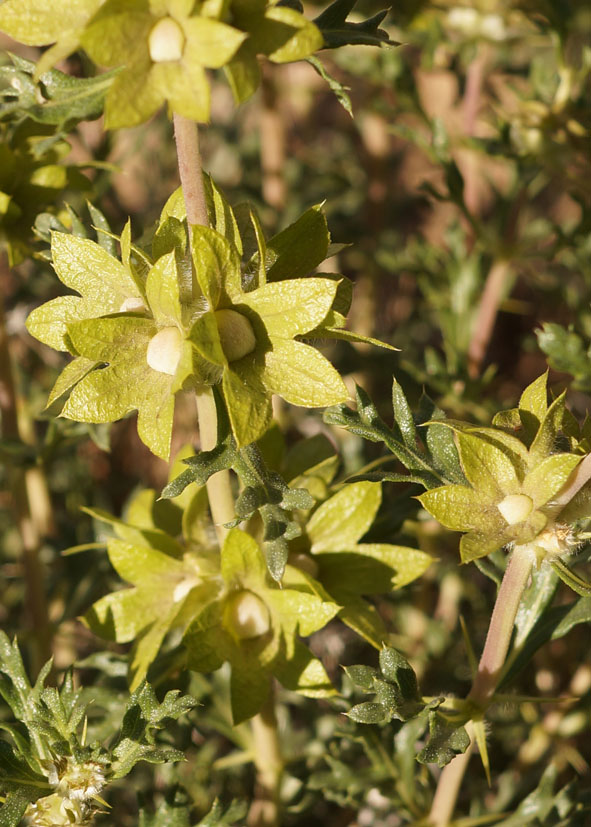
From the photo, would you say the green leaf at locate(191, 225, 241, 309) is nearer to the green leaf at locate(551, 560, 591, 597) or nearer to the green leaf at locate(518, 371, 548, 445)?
the green leaf at locate(518, 371, 548, 445)

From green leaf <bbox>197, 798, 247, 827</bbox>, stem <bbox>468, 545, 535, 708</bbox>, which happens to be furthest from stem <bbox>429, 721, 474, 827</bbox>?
green leaf <bbox>197, 798, 247, 827</bbox>

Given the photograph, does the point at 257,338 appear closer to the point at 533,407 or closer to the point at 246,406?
the point at 246,406

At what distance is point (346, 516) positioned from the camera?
1.31 meters

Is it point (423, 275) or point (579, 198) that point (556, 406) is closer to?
point (579, 198)

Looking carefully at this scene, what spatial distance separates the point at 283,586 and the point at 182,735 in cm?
44

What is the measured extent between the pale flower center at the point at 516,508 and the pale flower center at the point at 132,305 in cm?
52

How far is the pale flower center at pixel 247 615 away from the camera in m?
1.23

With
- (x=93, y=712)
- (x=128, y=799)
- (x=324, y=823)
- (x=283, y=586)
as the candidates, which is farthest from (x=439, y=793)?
(x=128, y=799)

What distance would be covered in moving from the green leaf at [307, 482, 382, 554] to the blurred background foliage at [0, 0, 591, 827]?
20 centimetres

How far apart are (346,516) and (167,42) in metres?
0.73

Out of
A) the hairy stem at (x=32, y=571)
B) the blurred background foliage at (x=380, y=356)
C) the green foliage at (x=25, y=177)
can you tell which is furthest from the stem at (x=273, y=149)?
the green foliage at (x=25, y=177)

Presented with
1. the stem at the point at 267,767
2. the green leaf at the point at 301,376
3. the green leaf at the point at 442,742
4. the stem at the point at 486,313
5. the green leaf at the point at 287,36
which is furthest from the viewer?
the stem at the point at 486,313

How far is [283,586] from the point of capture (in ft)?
4.09

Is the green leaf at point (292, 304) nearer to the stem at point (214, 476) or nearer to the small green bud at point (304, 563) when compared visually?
the stem at point (214, 476)
